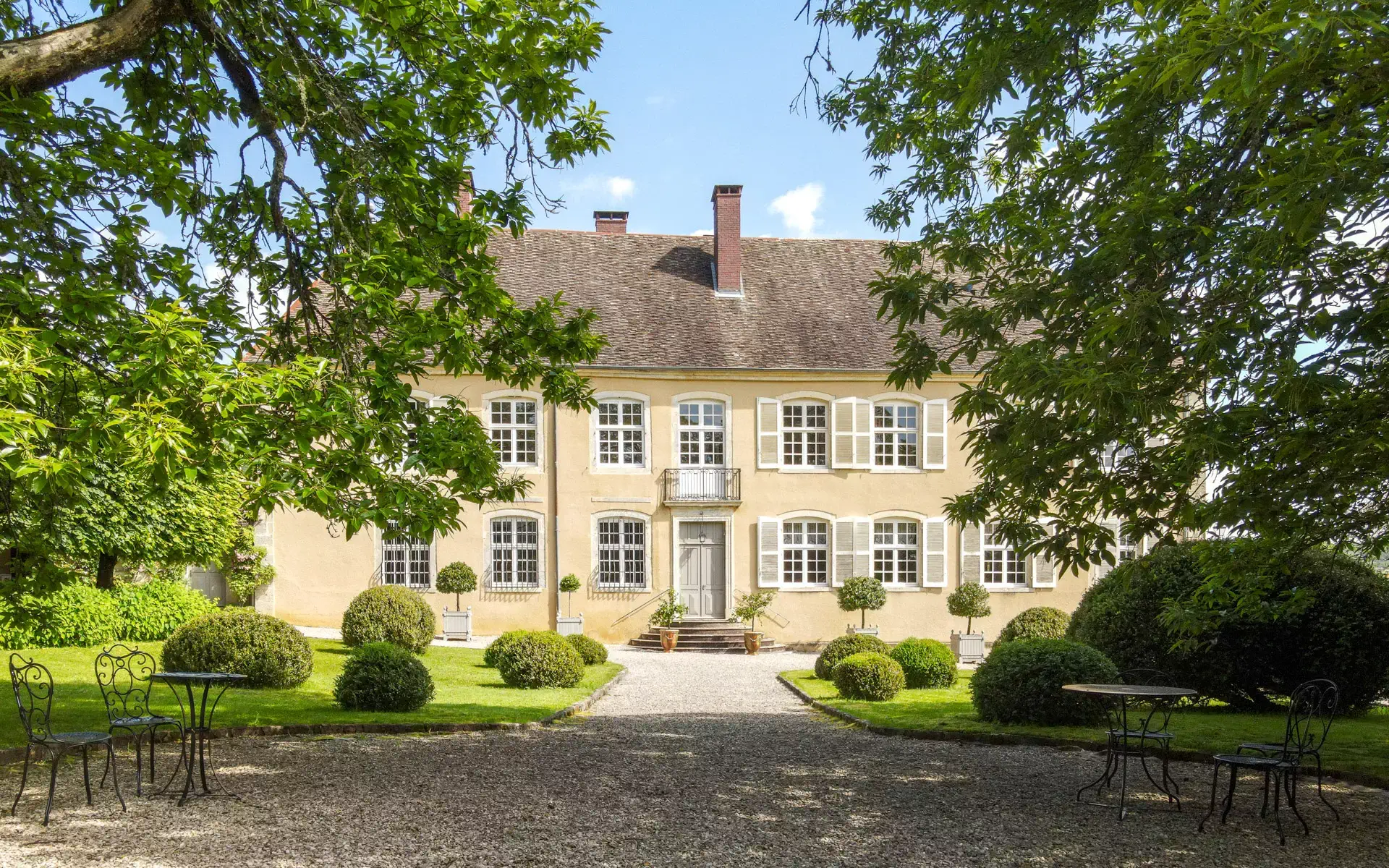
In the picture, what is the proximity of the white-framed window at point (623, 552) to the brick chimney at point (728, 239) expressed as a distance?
17.7 ft

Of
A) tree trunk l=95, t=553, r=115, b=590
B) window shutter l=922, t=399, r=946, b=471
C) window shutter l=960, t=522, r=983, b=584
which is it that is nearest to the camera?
tree trunk l=95, t=553, r=115, b=590

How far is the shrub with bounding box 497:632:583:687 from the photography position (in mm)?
14359

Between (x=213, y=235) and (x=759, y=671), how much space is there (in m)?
11.6

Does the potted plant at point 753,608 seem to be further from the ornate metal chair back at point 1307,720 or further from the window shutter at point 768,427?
the ornate metal chair back at point 1307,720

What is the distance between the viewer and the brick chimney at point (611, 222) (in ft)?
85.7

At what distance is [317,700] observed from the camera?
1241cm

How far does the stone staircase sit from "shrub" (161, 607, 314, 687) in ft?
29.2

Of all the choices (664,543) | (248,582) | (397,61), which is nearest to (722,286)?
(664,543)

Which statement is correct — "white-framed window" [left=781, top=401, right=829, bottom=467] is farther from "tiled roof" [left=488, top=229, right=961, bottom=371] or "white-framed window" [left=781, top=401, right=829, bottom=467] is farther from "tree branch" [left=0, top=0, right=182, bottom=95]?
"tree branch" [left=0, top=0, right=182, bottom=95]

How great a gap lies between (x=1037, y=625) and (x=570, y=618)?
8.57 m

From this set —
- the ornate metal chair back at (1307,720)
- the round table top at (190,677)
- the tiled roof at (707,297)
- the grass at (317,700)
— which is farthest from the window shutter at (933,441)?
the round table top at (190,677)

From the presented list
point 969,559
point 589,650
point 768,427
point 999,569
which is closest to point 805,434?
point 768,427

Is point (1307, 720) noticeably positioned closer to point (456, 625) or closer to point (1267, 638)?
point (1267, 638)

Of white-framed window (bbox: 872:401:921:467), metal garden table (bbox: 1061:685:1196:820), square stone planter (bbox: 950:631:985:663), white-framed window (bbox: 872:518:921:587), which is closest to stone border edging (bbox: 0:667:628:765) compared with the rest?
metal garden table (bbox: 1061:685:1196:820)
